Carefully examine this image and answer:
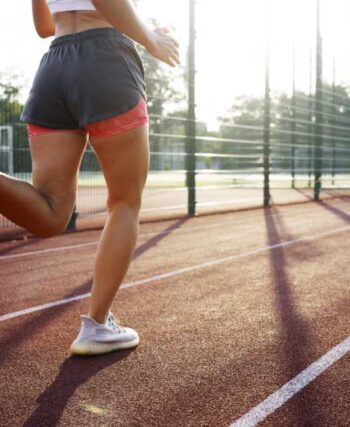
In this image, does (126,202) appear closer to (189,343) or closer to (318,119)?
(189,343)

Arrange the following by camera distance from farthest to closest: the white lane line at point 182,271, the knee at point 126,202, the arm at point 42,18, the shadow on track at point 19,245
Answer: the shadow on track at point 19,245
the white lane line at point 182,271
the arm at point 42,18
the knee at point 126,202

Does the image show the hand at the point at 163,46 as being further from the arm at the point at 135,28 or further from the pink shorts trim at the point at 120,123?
the pink shorts trim at the point at 120,123

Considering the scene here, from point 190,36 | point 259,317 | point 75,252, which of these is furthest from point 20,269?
point 190,36

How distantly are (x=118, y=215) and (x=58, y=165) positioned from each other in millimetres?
325

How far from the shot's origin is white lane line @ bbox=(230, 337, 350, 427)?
1942 mm

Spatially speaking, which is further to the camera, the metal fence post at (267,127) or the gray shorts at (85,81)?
the metal fence post at (267,127)

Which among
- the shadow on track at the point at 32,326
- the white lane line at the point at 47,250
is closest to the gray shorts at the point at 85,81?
the shadow on track at the point at 32,326

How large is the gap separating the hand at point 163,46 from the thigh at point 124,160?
274mm

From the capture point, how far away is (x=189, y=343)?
278cm

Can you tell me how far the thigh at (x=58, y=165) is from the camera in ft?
7.55

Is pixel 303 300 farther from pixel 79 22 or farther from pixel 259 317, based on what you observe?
pixel 79 22

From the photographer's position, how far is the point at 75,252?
589 cm

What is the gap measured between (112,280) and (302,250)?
368cm

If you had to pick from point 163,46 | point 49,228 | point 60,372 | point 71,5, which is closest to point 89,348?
point 60,372
